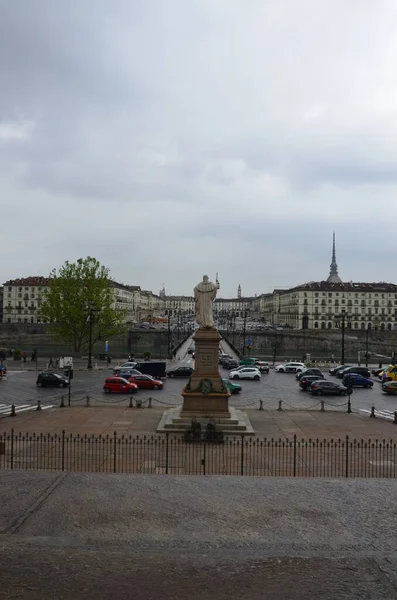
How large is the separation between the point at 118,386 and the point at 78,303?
2820 cm

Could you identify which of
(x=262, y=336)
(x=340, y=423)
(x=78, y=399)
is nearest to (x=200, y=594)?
(x=340, y=423)

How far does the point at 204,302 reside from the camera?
2355cm

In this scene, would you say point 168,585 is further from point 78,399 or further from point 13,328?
point 13,328

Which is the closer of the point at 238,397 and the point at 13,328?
the point at 238,397

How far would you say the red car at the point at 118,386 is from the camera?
108 feet

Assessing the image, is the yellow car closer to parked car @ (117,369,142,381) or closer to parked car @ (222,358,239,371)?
parked car @ (222,358,239,371)

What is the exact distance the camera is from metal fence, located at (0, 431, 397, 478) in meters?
15.2

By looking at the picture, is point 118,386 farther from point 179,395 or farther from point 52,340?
point 52,340

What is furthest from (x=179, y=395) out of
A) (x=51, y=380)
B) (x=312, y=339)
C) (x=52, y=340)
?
(x=312, y=339)

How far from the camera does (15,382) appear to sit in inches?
1479

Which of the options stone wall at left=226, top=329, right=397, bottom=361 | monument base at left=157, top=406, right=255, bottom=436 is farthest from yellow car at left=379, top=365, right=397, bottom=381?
stone wall at left=226, top=329, right=397, bottom=361

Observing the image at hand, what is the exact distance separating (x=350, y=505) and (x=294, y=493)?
1.38 meters

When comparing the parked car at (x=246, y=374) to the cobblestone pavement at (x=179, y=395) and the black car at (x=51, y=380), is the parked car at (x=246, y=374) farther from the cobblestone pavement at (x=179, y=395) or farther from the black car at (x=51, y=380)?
the black car at (x=51, y=380)

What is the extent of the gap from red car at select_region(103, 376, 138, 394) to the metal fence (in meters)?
14.3
